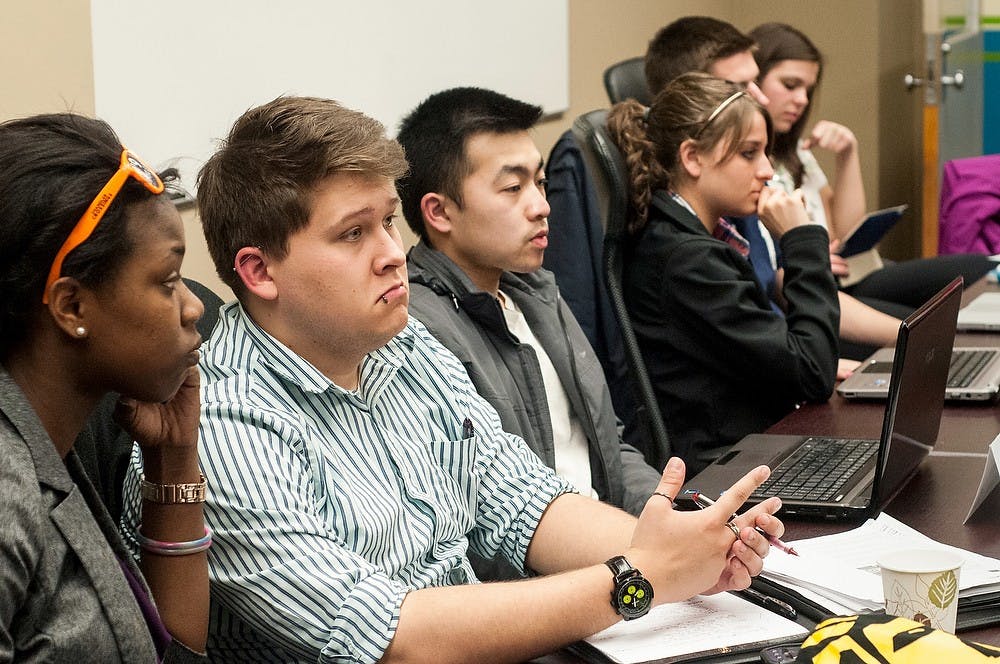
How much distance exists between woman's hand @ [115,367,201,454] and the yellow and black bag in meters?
0.66

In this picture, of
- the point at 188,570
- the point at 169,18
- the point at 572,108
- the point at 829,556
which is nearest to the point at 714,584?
the point at 829,556

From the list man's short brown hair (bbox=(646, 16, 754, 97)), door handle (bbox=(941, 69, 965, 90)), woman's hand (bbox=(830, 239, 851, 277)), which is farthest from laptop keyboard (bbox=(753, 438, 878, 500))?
door handle (bbox=(941, 69, 965, 90))

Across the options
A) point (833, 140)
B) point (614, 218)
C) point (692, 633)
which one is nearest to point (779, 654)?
point (692, 633)

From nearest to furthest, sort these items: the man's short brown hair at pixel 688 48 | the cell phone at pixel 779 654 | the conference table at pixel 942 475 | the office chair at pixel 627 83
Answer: the cell phone at pixel 779 654 → the conference table at pixel 942 475 → the office chair at pixel 627 83 → the man's short brown hair at pixel 688 48

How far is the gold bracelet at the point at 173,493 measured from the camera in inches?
47.1

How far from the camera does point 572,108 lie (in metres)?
4.02

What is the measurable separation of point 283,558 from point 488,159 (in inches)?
39.2

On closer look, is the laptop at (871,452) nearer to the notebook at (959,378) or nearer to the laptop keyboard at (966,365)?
the notebook at (959,378)

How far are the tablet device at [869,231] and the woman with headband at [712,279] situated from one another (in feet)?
2.95

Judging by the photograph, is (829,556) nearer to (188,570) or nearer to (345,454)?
(345,454)

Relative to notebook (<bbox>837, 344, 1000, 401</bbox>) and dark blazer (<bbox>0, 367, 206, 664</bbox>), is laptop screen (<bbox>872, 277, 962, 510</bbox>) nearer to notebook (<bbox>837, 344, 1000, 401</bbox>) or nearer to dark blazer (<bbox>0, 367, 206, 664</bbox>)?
notebook (<bbox>837, 344, 1000, 401</bbox>)

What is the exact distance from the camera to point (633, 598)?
1.24 meters

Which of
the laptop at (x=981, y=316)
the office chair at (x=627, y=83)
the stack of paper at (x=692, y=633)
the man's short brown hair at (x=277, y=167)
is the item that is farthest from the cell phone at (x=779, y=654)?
the office chair at (x=627, y=83)

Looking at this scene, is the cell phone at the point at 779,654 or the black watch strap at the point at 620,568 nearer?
the cell phone at the point at 779,654
